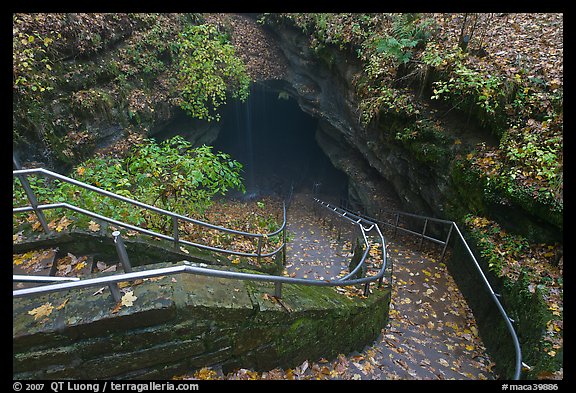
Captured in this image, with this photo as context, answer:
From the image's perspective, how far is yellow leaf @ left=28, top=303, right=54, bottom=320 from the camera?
7.98 ft

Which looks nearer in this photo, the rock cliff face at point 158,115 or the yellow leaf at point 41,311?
the yellow leaf at point 41,311

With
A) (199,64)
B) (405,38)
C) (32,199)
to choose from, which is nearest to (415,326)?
(32,199)

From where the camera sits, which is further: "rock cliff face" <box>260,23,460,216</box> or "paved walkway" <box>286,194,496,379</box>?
"rock cliff face" <box>260,23,460,216</box>

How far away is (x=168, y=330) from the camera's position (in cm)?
262

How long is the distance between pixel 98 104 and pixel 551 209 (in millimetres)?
10537

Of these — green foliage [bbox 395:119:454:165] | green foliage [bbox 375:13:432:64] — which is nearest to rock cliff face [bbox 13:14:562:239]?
green foliage [bbox 395:119:454:165]

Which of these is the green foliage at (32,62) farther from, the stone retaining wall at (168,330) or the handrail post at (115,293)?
the handrail post at (115,293)

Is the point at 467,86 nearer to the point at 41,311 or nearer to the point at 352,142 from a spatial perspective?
the point at 352,142

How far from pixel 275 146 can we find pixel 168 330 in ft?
72.6

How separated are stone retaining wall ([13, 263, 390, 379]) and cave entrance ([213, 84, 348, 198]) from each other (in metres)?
15.6

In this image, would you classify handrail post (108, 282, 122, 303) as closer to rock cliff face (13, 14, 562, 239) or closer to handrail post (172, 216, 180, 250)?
handrail post (172, 216, 180, 250)

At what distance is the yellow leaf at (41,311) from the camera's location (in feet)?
7.98

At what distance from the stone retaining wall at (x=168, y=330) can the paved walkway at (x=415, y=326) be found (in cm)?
76

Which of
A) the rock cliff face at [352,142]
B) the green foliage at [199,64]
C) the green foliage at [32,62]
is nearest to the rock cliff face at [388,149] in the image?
the rock cliff face at [352,142]
